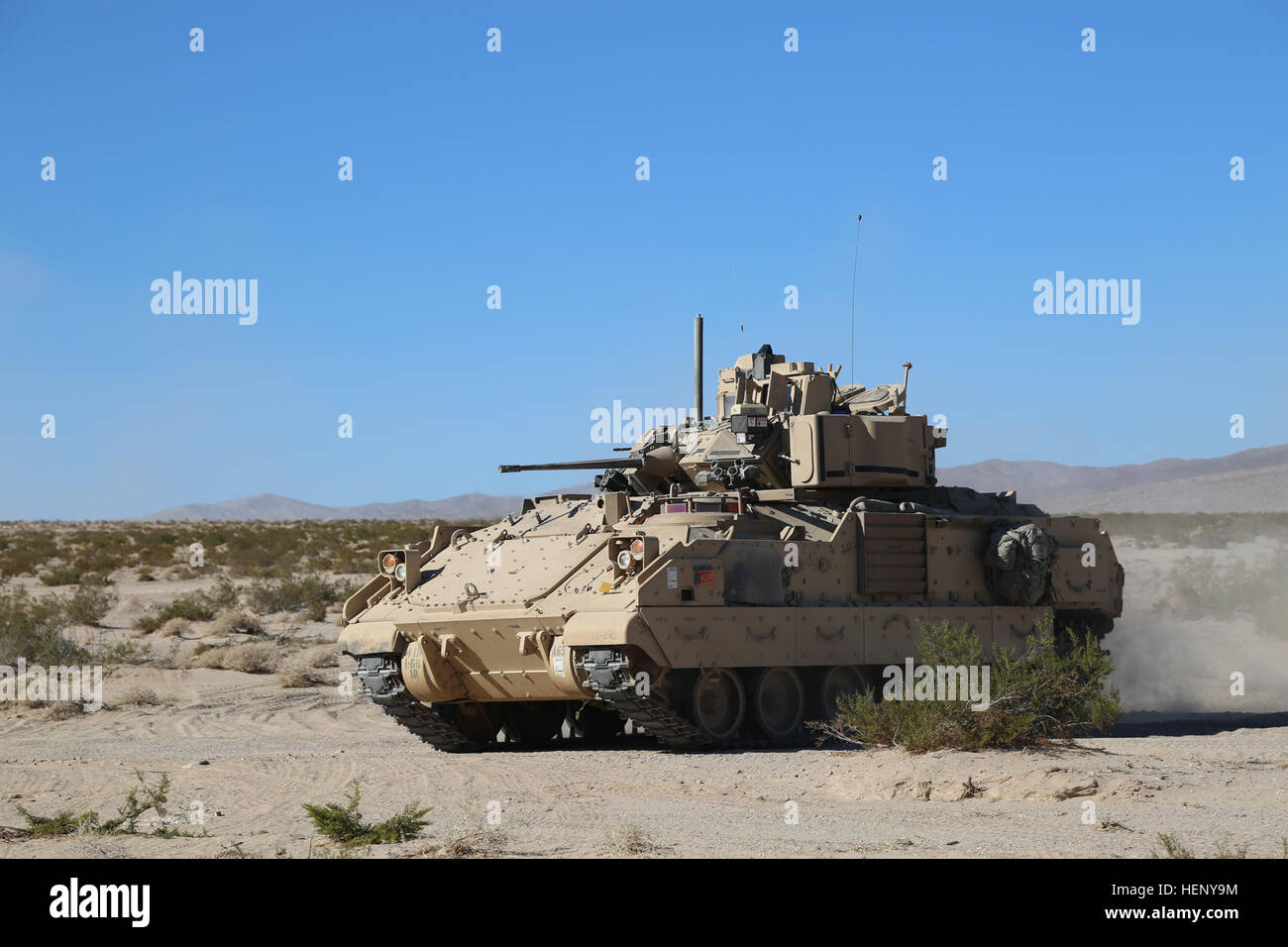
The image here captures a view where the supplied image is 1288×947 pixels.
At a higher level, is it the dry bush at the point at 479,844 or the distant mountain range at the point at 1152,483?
the distant mountain range at the point at 1152,483

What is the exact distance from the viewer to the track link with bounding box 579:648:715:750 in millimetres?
15453

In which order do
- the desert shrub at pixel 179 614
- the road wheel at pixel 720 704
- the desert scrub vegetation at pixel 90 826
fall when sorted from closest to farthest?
the desert scrub vegetation at pixel 90 826
the road wheel at pixel 720 704
the desert shrub at pixel 179 614

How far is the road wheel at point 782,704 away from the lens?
17281 millimetres

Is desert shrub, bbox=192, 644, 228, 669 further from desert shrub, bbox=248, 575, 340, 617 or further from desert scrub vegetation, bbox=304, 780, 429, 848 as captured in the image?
desert scrub vegetation, bbox=304, 780, 429, 848

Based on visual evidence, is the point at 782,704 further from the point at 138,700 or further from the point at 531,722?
the point at 138,700

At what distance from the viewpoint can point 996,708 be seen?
15.1 meters

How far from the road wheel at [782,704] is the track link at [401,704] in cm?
337

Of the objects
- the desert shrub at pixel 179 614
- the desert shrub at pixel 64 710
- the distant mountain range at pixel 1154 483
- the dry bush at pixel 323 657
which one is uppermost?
the distant mountain range at pixel 1154 483

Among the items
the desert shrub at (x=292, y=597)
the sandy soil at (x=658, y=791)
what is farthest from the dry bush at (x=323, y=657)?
the sandy soil at (x=658, y=791)

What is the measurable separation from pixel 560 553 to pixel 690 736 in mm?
2428

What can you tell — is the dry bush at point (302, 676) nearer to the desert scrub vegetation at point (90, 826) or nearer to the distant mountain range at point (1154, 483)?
the desert scrub vegetation at point (90, 826)

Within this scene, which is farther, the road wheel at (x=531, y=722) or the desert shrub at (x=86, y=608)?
the desert shrub at (x=86, y=608)

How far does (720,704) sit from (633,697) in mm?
1546
